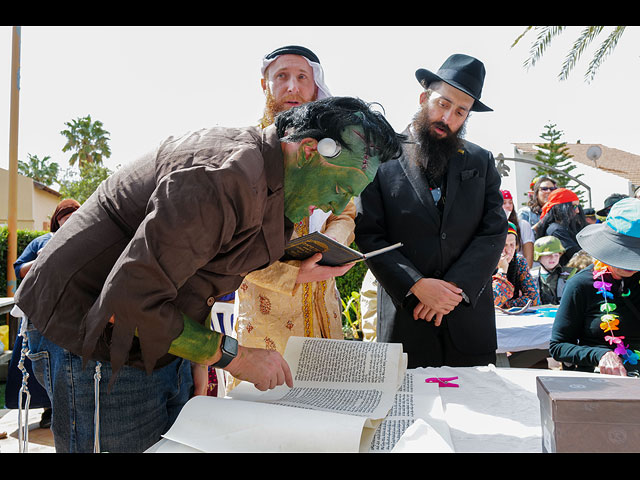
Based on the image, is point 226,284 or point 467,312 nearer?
point 226,284

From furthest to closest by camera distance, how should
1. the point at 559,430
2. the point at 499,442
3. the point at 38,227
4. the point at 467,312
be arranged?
the point at 38,227 → the point at 467,312 → the point at 499,442 → the point at 559,430

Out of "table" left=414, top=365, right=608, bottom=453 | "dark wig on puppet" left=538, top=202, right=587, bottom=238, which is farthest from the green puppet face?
"dark wig on puppet" left=538, top=202, right=587, bottom=238

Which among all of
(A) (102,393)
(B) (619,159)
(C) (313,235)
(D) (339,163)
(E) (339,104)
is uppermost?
(B) (619,159)

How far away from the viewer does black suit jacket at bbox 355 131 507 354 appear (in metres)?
2.37

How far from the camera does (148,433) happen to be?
1454 mm

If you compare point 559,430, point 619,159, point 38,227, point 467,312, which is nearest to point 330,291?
point 467,312

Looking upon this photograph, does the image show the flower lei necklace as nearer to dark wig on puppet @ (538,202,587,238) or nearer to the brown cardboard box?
the brown cardboard box

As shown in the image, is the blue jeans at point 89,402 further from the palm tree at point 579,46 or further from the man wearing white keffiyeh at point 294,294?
the palm tree at point 579,46

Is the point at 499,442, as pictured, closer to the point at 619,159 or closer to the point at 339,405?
the point at 339,405

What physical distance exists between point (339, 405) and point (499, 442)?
39cm

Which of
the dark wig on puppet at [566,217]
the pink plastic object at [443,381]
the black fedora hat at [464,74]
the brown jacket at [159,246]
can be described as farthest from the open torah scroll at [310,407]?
the dark wig on puppet at [566,217]

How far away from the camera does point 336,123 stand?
1.42m

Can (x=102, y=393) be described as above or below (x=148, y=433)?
above

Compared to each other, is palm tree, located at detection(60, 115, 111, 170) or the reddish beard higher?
palm tree, located at detection(60, 115, 111, 170)
